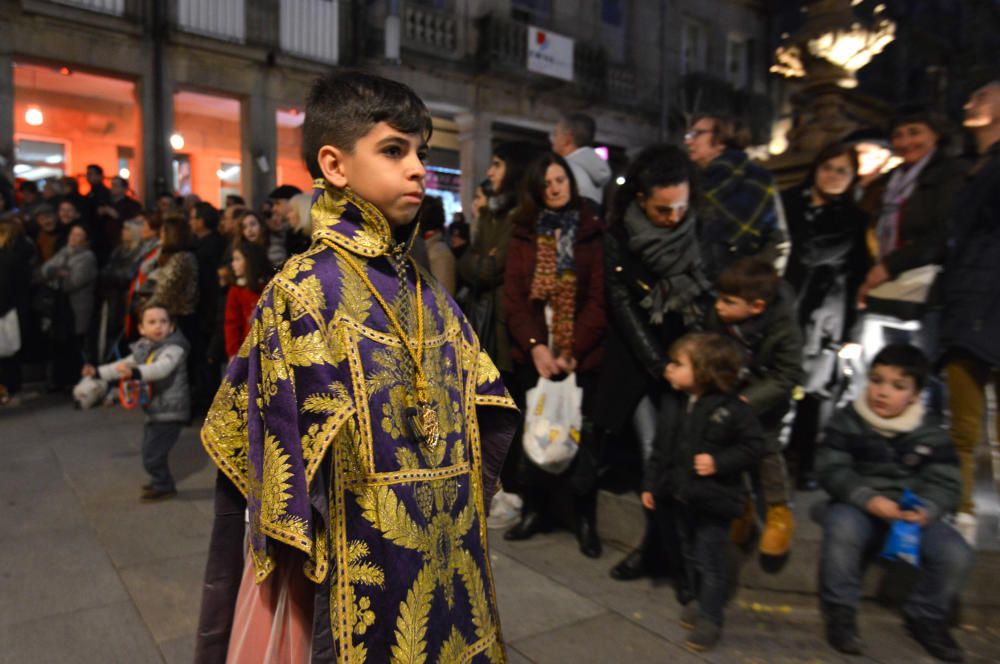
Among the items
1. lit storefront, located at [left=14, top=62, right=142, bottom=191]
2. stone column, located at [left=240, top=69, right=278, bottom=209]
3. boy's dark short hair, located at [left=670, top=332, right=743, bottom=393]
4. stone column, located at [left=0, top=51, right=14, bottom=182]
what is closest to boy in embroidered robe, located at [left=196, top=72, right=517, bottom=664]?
boy's dark short hair, located at [left=670, top=332, right=743, bottom=393]

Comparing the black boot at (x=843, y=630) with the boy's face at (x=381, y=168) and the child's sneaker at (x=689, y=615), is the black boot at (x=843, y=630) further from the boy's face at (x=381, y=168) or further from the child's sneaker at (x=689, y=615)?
the boy's face at (x=381, y=168)

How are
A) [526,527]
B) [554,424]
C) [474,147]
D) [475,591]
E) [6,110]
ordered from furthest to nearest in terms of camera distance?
1. [474,147]
2. [6,110]
3. [526,527]
4. [554,424]
5. [475,591]

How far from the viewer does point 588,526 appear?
4.02 metres

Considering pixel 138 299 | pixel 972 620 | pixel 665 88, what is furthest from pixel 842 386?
pixel 665 88

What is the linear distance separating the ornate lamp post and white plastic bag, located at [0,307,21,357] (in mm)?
7082

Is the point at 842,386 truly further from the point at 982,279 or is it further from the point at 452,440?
the point at 452,440

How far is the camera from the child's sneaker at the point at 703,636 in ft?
9.87

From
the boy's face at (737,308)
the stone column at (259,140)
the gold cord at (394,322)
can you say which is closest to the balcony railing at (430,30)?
the stone column at (259,140)

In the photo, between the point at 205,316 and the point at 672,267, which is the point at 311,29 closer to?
the point at 205,316

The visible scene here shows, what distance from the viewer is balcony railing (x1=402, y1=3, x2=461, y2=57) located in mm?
15312

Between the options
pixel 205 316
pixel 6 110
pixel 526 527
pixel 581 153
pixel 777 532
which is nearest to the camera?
pixel 777 532

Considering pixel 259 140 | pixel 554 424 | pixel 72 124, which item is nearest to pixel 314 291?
pixel 554 424

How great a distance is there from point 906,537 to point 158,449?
14.0 feet

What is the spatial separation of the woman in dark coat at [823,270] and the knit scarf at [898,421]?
975 mm
